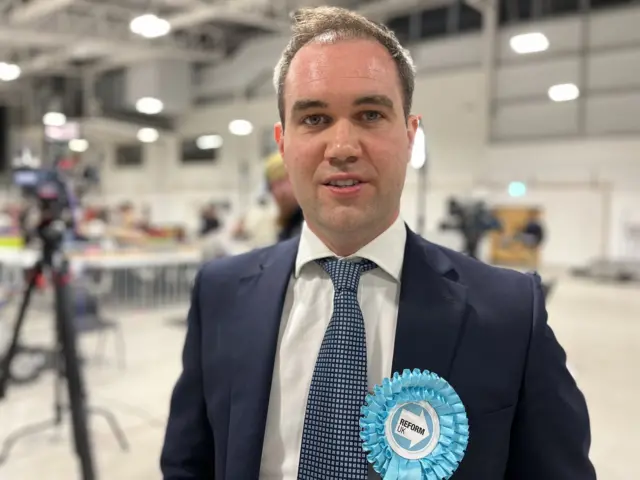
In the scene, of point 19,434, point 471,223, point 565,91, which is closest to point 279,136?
point 19,434

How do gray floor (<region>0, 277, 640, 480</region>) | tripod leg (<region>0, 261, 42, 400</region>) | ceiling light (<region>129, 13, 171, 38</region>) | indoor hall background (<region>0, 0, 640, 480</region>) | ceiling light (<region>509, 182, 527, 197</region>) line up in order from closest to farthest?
tripod leg (<region>0, 261, 42, 400</region>) → gray floor (<region>0, 277, 640, 480</region>) → ceiling light (<region>129, 13, 171, 38</region>) → indoor hall background (<region>0, 0, 640, 480</region>) → ceiling light (<region>509, 182, 527, 197</region>)

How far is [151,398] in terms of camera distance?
4.20 meters

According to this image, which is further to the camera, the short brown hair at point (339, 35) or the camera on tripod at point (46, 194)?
the camera on tripod at point (46, 194)

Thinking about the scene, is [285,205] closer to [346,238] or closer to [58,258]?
[58,258]

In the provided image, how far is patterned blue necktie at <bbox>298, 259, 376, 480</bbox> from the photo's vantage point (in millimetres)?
869

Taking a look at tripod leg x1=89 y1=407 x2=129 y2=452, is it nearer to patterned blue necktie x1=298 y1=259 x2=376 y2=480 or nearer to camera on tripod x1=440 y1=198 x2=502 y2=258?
patterned blue necktie x1=298 y1=259 x2=376 y2=480

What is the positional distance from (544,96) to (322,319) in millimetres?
12820

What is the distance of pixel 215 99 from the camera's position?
17.7 meters

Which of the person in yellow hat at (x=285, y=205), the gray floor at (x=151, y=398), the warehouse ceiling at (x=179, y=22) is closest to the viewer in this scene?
the person in yellow hat at (x=285, y=205)

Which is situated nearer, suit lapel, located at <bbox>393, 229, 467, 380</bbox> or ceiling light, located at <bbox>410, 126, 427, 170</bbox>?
suit lapel, located at <bbox>393, 229, 467, 380</bbox>

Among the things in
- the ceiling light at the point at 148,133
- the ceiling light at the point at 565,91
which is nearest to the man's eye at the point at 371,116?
the ceiling light at the point at 565,91

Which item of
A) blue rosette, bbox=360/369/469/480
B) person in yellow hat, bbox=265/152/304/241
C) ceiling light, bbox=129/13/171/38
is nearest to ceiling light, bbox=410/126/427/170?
blue rosette, bbox=360/369/469/480

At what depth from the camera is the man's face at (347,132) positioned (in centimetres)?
86

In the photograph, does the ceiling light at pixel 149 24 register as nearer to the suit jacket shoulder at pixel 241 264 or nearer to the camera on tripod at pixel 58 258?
the camera on tripod at pixel 58 258
